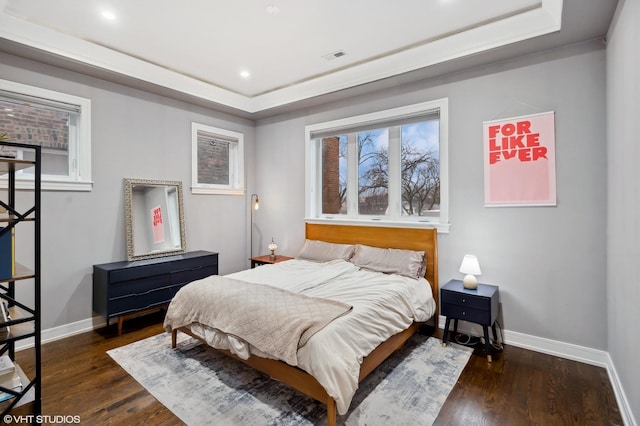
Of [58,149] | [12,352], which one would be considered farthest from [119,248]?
[12,352]

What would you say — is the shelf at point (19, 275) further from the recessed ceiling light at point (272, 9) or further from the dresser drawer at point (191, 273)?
the recessed ceiling light at point (272, 9)

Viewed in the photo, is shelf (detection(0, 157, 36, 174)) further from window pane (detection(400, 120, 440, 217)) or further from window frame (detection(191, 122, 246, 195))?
window pane (detection(400, 120, 440, 217))

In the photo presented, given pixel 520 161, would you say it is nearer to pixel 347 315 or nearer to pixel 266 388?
pixel 347 315

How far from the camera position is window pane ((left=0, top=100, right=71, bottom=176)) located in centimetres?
305

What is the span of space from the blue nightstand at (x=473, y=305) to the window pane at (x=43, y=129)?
158 inches

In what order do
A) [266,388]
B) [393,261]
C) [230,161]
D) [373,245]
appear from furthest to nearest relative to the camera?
1. [230,161]
2. [373,245]
3. [393,261]
4. [266,388]

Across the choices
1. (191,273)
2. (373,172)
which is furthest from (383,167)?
(191,273)

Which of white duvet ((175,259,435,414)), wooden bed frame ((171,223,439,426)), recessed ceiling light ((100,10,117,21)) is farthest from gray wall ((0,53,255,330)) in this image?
white duvet ((175,259,435,414))

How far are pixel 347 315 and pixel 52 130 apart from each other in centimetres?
348

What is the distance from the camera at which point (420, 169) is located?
3.76 m

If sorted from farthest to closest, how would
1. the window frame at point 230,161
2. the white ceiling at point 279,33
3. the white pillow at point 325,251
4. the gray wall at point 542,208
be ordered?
the window frame at point 230,161
the white pillow at point 325,251
the gray wall at point 542,208
the white ceiling at point 279,33

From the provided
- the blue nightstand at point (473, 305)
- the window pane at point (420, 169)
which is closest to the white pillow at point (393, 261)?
the blue nightstand at point (473, 305)

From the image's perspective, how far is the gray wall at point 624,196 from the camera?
182 centimetres

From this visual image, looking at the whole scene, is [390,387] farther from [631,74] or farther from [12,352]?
[12,352]
